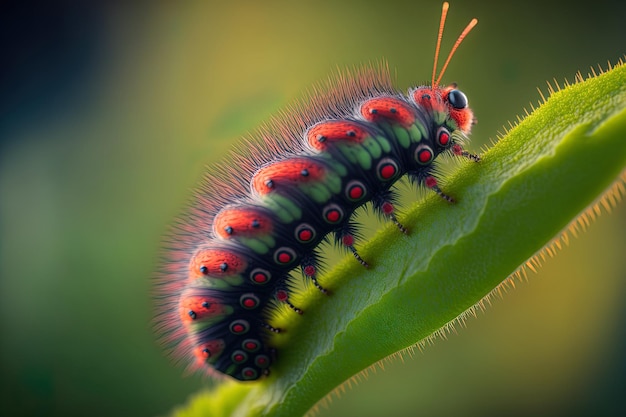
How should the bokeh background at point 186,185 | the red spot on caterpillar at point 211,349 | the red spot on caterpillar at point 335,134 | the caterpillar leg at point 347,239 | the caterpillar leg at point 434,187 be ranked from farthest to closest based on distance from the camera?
the bokeh background at point 186,185, the red spot on caterpillar at point 211,349, the red spot on caterpillar at point 335,134, the caterpillar leg at point 347,239, the caterpillar leg at point 434,187

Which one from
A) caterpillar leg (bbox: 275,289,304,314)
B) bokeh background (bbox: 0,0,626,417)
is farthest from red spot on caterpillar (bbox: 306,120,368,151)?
bokeh background (bbox: 0,0,626,417)

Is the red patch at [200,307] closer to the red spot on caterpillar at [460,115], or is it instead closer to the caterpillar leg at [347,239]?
the caterpillar leg at [347,239]

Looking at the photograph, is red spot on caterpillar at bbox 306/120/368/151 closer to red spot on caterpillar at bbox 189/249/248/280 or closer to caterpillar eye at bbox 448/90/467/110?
caterpillar eye at bbox 448/90/467/110

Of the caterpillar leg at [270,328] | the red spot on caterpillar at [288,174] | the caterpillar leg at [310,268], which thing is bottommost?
the caterpillar leg at [270,328]

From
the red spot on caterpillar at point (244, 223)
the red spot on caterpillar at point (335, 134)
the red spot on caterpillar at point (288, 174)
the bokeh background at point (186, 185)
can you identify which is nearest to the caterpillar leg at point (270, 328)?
the red spot on caterpillar at point (244, 223)

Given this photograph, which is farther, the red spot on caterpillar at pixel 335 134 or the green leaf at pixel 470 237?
the red spot on caterpillar at pixel 335 134

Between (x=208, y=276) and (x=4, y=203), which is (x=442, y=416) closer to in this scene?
(x=208, y=276)

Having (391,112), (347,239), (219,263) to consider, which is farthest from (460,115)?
(219,263)
